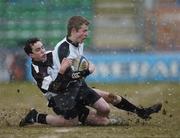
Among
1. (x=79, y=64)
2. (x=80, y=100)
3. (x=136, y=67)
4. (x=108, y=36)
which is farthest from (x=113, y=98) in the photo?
(x=108, y=36)

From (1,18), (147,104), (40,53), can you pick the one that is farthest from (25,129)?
(1,18)

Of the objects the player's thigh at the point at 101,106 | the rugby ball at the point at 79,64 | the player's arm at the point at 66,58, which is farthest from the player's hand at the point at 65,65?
the player's thigh at the point at 101,106

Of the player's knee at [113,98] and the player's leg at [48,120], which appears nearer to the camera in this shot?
the player's leg at [48,120]

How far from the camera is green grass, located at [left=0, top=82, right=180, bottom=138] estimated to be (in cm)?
827

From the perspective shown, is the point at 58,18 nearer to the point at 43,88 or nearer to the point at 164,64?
the point at 164,64

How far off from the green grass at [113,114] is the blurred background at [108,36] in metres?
0.80

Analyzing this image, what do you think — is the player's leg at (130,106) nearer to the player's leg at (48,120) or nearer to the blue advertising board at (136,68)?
the player's leg at (48,120)

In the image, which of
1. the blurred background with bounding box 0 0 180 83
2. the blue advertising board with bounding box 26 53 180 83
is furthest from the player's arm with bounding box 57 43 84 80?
the blue advertising board with bounding box 26 53 180 83

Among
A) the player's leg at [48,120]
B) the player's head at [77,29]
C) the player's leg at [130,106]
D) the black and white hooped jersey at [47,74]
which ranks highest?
the player's head at [77,29]

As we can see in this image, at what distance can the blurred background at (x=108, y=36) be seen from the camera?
15883 millimetres

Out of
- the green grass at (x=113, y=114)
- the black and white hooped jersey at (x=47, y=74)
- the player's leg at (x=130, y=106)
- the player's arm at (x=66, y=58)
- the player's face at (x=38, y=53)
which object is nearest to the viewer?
the green grass at (x=113, y=114)

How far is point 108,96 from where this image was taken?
30.2ft

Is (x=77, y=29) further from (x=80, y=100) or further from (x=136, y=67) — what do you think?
(x=136, y=67)

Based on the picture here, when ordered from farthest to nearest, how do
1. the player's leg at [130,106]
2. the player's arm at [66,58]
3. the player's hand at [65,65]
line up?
the player's leg at [130,106]
the player's arm at [66,58]
the player's hand at [65,65]
